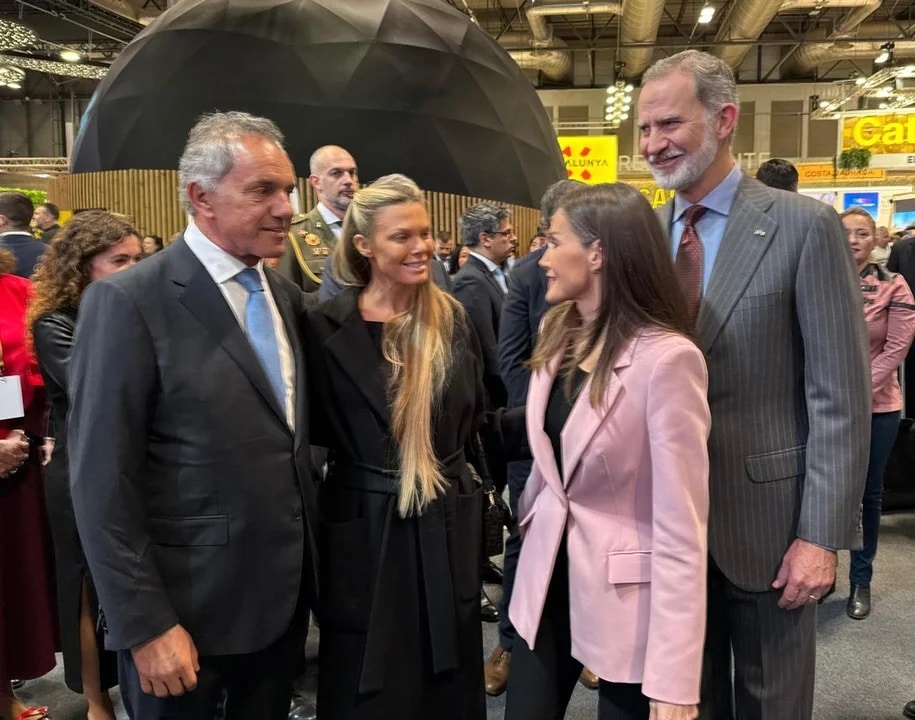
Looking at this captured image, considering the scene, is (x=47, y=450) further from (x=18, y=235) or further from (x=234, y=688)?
(x=18, y=235)

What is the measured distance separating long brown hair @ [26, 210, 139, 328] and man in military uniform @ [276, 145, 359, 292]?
1116 millimetres

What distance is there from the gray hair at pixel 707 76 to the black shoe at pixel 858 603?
3.07 meters

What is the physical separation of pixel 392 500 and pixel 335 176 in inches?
91.1

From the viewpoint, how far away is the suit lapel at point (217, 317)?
5.41ft

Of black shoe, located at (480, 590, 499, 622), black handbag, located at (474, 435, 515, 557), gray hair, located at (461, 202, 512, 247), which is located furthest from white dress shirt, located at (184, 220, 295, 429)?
gray hair, located at (461, 202, 512, 247)

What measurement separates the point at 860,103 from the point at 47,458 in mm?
24368

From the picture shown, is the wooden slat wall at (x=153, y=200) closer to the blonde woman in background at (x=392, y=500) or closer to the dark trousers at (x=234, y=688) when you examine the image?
the blonde woman in background at (x=392, y=500)

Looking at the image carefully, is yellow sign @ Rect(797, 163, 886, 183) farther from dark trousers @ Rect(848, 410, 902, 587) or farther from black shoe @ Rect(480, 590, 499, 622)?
black shoe @ Rect(480, 590, 499, 622)

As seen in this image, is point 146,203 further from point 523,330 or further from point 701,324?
point 701,324

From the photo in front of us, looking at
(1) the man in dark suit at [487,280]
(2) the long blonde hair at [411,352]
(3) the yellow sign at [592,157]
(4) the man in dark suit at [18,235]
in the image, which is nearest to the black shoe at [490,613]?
(1) the man in dark suit at [487,280]

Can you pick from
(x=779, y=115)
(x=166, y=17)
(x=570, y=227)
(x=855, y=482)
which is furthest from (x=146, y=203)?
(x=779, y=115)

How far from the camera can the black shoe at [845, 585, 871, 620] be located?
376cm

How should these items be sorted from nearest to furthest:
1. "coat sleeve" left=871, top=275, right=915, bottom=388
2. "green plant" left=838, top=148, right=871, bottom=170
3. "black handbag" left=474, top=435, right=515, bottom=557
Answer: "black handbag" left=474, top=435, right=515, bottom=557 → "coat sleeve" left=871, top=275, right=915, bottom=388 → "green plant" left=838, top=148, right=871, bottom=170

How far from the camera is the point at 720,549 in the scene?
5.68ft
